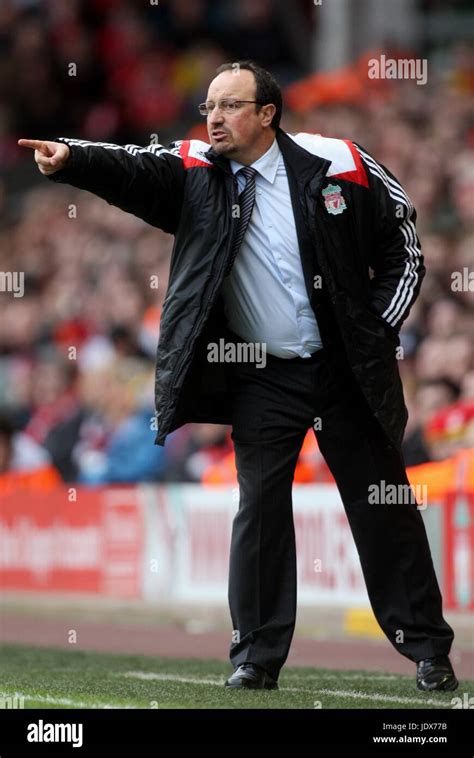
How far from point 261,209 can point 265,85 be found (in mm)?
531

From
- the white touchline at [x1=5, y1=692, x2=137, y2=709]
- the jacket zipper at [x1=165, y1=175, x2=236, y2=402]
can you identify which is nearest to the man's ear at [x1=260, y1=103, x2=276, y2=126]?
the jacket zipper at [x1=165, y1=175, x2=236, y2=402]

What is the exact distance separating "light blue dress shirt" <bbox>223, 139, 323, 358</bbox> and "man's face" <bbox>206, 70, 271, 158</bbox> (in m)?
0.12

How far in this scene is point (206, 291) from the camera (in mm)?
7297

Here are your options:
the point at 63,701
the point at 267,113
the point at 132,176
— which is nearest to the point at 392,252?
the point at 267,113

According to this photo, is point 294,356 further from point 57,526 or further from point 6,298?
point 6,298

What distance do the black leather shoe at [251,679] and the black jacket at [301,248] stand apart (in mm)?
1031

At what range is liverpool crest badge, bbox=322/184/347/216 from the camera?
739 centimetres

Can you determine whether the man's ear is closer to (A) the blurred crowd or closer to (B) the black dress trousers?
(B) the black dress trousers

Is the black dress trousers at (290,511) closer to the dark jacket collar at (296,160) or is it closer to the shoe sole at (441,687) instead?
the shoe sole at (441,687)

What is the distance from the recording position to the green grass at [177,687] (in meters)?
6.97

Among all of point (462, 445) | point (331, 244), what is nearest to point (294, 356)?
point (331, 244)

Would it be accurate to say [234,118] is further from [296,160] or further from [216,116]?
[296,160]

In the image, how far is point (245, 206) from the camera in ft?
24.5

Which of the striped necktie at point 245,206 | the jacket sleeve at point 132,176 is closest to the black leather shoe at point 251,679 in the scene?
the striped necktie at point 245,206
